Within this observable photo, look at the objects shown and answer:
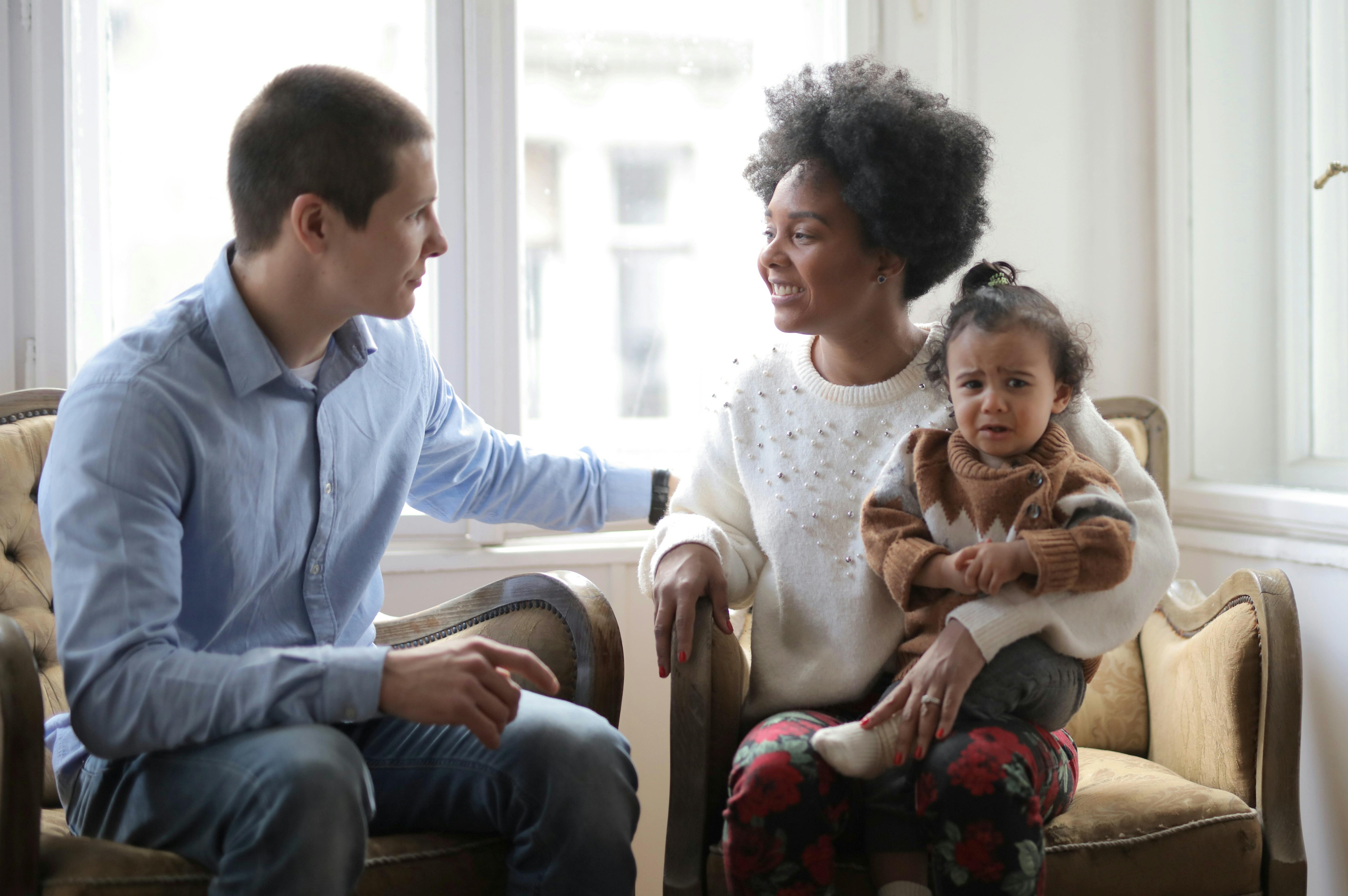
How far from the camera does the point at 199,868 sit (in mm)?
1086

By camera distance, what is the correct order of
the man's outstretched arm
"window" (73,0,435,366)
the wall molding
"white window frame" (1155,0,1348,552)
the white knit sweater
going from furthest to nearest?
"white window frame" (1155,0,1348,552) → "window" (73,0,435,366) → the wall molding → the man's outstretched arm → the white knit sweater

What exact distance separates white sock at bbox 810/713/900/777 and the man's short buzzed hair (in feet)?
2.76

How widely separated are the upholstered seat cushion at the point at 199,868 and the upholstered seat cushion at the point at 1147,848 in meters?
0.29

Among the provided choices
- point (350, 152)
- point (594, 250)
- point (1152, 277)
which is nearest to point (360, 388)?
point (350, 152)

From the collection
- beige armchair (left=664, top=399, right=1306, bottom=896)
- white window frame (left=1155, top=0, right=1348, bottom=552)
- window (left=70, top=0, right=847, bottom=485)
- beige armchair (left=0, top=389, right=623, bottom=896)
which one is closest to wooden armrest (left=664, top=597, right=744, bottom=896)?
beige armchair (left=664, top=399, right=1306, bottom=896)

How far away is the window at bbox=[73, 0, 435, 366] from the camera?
6.67 ft

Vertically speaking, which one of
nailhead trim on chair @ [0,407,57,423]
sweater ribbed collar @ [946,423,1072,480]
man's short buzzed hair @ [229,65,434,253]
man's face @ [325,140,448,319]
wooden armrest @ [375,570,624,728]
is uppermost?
man's short buzzed hair @ [229,65,434,253]

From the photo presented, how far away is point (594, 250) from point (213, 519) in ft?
4.15

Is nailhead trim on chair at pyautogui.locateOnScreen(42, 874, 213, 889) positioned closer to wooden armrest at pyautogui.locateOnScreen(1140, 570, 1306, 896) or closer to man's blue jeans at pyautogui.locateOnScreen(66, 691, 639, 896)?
man's blue jeans at pyautogui.locateOnScreen(66, 691, 639, 896)

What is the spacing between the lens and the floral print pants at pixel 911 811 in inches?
45.5

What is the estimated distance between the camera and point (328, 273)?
4.10ft

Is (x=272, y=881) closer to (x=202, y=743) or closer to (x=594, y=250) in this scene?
(x=202, y=743)

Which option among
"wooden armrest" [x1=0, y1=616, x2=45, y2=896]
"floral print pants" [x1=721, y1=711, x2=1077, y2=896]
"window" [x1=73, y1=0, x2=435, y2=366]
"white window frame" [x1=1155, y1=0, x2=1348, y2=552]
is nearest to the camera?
"wooden armrest" [x1=0, y1=616, x2=45, y2=896]

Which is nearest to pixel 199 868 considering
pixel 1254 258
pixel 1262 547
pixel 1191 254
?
pixel 1262 547
